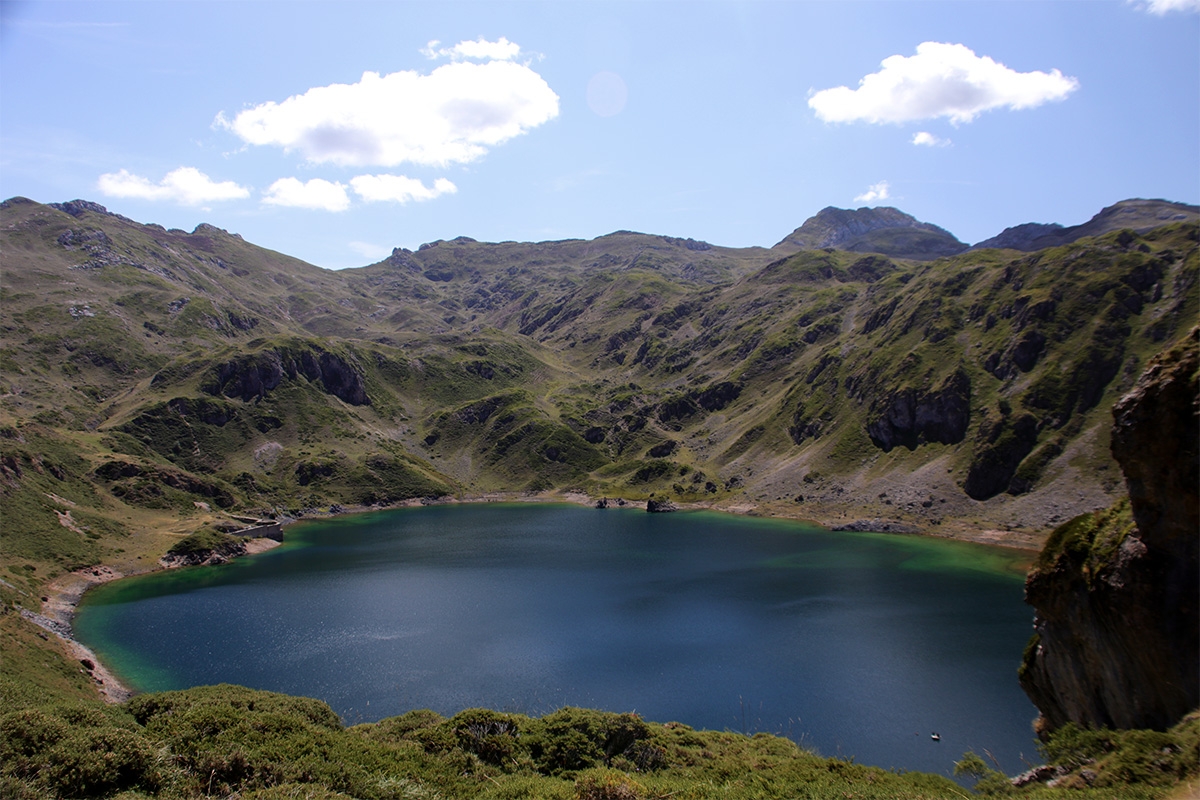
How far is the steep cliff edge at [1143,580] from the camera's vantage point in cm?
2886

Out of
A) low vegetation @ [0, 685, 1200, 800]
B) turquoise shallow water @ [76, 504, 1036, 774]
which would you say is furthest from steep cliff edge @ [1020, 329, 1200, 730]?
turquoise shallow water @ [76, 504, 1036, 774]

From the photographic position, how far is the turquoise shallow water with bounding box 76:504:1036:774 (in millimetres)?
63312

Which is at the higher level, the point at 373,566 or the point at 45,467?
the point at 45,467

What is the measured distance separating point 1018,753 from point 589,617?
58.9 meters

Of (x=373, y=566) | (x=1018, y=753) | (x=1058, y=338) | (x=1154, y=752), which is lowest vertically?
(x=373, y=566)

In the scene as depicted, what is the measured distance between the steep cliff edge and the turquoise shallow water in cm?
2267

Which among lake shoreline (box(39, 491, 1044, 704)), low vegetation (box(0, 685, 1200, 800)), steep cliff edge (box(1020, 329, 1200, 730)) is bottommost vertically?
lake shoreline (box(39, 491, 1044, 704))

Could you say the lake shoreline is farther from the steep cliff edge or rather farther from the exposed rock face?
the steep cliff edge

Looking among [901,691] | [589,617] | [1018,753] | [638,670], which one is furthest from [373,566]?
[1018,753]

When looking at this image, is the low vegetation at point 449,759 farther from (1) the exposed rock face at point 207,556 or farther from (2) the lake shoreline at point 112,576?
(1) the exposed rock face at point 207,556

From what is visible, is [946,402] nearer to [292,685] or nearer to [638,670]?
[638,670]

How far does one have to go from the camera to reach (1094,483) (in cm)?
14725

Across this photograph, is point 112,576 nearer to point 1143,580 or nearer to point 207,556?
point 207,556

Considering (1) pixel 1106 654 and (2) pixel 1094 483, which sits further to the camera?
(2) pixel 1094 483
